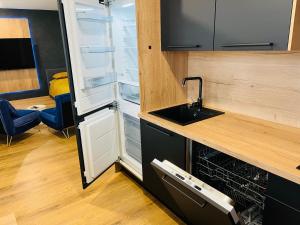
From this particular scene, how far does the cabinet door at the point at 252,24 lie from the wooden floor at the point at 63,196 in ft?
4.93

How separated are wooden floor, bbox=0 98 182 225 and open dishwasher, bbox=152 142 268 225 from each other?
1.98 ft

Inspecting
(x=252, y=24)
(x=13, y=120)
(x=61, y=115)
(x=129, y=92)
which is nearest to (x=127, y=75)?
(x=129, y=92)

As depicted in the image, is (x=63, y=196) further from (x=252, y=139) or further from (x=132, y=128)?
(x=252, y=139)

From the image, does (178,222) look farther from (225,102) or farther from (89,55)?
(89,55)

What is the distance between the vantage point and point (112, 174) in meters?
2.69

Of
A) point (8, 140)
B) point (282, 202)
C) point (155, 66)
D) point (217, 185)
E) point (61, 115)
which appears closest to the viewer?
point (282, 202)

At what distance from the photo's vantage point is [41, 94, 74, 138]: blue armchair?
3.45m

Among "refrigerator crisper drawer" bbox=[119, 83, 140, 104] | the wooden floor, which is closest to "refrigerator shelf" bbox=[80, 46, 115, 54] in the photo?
"refrigerator crisper drawer" bbox=[119, 83, 140, 104]

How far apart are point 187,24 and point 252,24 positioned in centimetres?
54

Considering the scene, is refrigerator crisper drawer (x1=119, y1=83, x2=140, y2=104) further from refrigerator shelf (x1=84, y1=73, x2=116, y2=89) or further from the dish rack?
the dish rack

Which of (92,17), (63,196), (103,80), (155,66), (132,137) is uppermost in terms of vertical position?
(92,17)

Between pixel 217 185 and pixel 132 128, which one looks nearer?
pixel 217 185

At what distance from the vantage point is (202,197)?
115 centimetres

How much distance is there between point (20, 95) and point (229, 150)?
21.6 feet
